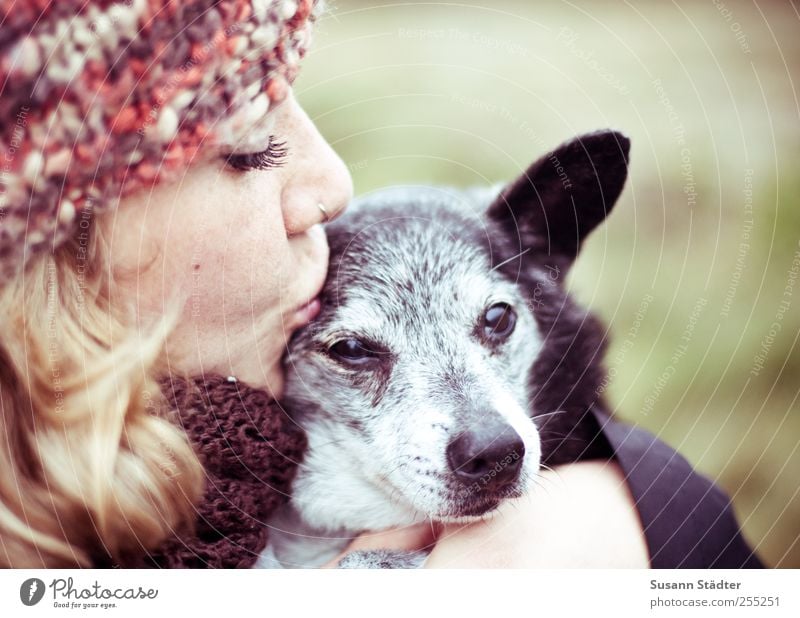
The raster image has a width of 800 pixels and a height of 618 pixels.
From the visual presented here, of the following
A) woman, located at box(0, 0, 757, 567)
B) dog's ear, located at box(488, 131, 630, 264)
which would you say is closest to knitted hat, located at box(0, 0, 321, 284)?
woman, located at box(0, 0, 757, 567)

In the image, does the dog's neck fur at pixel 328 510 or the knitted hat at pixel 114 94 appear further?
the dog's neck fur at pixel 328 510

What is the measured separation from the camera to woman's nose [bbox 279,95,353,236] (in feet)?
3.26

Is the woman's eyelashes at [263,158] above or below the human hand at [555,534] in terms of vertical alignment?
above

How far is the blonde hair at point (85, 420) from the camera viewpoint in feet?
3.13

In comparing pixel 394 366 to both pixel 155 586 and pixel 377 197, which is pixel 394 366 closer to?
pixel 377 197

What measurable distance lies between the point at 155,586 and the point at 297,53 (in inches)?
33.2

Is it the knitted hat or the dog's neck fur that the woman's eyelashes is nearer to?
the knitted hat

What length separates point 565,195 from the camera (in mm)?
1188

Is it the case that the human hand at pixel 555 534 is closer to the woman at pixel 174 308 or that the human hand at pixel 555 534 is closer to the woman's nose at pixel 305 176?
the woman at pixel 174 308

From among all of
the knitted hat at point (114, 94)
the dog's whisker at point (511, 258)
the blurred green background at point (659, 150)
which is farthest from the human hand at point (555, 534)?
the knitted hat at point (114, 94)

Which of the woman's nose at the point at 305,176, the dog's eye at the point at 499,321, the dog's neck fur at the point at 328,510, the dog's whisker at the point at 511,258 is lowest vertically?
the dog's neck fur at the point at 328,510

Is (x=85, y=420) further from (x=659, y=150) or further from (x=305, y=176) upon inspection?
(x=659, y=150)

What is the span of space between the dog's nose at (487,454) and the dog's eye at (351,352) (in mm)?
205

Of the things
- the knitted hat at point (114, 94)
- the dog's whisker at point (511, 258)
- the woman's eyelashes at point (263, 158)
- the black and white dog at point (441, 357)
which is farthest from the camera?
the dog's whisker at point (511, 258)
